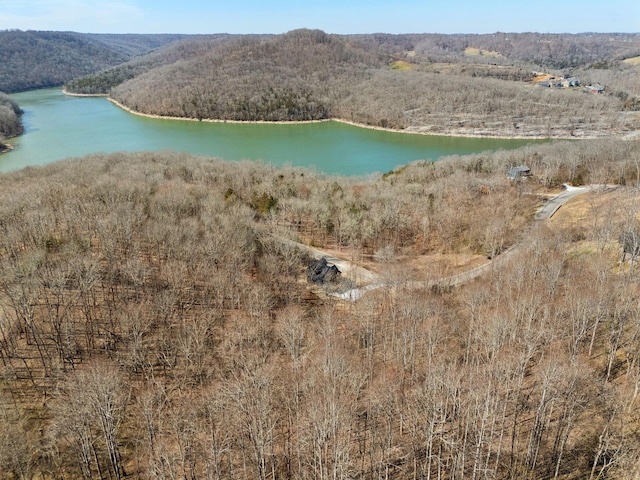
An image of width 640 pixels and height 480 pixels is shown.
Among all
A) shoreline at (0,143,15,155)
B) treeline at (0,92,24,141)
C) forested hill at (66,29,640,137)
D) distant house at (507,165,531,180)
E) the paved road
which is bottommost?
the paved road

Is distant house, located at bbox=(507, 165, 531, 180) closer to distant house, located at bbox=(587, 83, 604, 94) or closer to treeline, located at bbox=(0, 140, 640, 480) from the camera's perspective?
treeline, located at bbox=(0, 140, 640, 480)

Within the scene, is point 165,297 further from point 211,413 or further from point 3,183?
point 3,183

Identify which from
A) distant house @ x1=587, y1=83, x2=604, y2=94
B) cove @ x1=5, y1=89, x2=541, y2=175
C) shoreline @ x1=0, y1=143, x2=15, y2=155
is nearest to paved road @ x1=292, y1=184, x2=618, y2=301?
cove @ x1=5, y1=89, x2=541, y2=175

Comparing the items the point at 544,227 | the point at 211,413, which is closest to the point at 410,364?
the point at 211,413

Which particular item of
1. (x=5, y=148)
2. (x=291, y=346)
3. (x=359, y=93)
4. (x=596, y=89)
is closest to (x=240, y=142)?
(x=5, y=148)

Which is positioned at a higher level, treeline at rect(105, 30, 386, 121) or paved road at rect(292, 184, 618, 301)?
treeline at rect(105, 30, 386, 121)

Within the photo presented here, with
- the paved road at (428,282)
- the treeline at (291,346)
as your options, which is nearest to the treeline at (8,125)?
the treeline at (291,346)
